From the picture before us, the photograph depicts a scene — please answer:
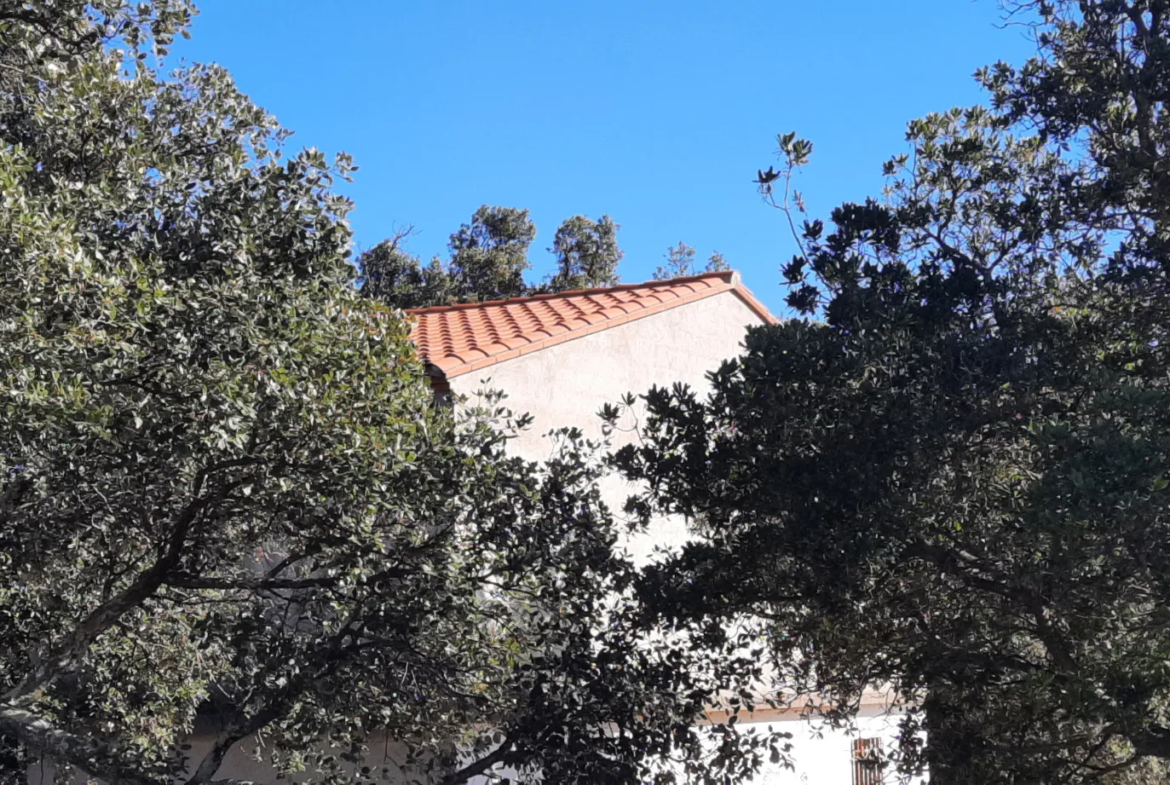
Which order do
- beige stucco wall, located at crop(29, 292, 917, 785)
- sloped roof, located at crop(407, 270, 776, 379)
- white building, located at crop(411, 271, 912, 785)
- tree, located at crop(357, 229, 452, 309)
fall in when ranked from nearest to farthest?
sloped roof, located at crop(407, 270, 776, 379) < beige stucco wall, located at crop(29, 292, 917, 785) < white building, located at crop(411, 271, 912, 785) < tree, located at crop(357, 229, 452, 309)

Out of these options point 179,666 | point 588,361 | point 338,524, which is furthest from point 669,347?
point 338,524

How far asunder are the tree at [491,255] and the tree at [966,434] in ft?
72.3

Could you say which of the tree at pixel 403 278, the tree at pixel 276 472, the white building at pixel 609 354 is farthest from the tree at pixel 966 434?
the tree at pixel 403 278

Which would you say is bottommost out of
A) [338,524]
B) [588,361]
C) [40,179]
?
[338,524]

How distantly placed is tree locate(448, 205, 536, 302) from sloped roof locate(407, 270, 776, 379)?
13.2m

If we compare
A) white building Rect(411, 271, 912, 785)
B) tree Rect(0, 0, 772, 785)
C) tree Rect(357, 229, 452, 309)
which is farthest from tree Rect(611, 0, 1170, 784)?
tree Rect(357, 229, 452, 309)

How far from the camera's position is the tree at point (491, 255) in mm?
30344

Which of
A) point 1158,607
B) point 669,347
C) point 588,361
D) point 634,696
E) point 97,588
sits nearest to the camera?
point 1158,607

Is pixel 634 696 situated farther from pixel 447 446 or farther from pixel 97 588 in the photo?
pixel 97 588

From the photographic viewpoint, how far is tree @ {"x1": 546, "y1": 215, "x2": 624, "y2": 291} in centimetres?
3144

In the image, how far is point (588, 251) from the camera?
103 feet

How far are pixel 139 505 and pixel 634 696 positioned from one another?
145 inches

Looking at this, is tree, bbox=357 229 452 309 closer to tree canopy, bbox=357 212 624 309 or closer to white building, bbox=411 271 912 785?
tree canopy, bbox=357 212 624 309

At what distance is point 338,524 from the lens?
708 cm
